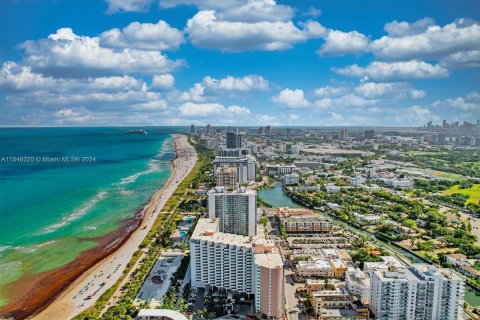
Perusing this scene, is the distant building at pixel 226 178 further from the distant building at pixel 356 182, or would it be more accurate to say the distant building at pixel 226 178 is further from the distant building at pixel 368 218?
the distant building at pixel 356 182

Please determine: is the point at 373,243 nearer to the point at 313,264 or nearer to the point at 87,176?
the point at 313,264

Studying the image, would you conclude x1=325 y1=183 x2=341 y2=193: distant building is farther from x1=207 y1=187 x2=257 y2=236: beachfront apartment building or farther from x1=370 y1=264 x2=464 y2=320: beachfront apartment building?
x1=370 y1=264 x2=464 y2=320: beachfront apartment building

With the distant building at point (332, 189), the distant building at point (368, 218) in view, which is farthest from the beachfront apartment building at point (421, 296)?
the distant building at point (332, 189)

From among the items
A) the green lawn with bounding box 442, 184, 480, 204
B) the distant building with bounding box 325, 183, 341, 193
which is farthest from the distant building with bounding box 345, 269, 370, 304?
the green lawn with bounding box 442, 184, 480, 204

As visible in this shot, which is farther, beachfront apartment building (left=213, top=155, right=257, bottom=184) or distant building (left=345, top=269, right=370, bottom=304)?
beachfront apartment building (left=213, top=155, right=257, bottom=184)

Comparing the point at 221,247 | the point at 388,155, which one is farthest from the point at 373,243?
the point at 388,155

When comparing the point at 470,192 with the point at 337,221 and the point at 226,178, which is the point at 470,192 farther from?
the point at 226,178
